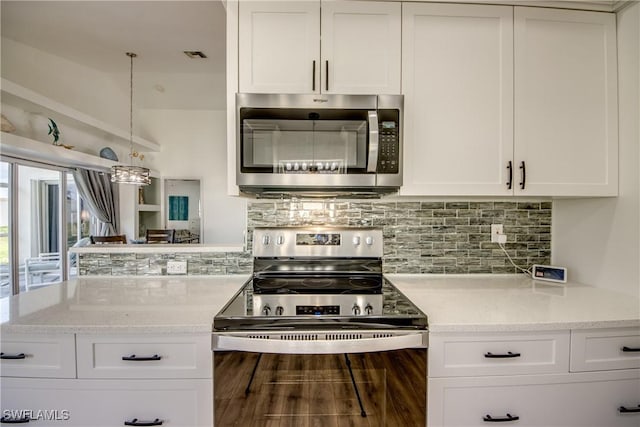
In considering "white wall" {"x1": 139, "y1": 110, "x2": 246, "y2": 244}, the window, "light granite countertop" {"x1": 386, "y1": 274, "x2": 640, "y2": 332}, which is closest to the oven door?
"light granite countertop" {"x1": 386, "y1": 274, "x2": 640, "y2": 332}

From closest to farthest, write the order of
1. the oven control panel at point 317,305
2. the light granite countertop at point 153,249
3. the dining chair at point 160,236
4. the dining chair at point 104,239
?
the oven control panel at point 317,305, the light granite countertop at point 153,249, the dining chair at point 104,239, the dining chair at point 160,236

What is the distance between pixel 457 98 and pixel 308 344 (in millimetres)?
1256

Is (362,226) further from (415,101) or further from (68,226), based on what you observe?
(68,226)

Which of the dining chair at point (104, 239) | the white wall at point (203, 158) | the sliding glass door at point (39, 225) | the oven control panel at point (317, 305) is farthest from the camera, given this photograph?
the white wall at point (203, 158)

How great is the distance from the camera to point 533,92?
1435 millimetres

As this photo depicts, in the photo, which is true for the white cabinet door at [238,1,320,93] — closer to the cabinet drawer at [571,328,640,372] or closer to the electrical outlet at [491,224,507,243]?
the electrical outlet at [491,224,507,243]

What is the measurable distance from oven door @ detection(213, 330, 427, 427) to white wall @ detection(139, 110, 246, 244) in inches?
167

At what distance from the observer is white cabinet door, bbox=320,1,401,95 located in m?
1.40

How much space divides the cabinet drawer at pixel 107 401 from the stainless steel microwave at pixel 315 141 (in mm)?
826

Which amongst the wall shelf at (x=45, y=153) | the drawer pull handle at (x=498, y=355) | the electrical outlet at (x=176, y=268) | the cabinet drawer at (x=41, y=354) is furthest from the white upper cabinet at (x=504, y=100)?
the wall shelf at (x=45, y=153)

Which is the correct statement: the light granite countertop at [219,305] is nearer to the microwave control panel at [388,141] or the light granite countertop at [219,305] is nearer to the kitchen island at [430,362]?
the kitchen island at [430,362]

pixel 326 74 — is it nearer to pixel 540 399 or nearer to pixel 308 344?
pixel 308 344

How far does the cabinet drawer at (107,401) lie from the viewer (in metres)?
1.04

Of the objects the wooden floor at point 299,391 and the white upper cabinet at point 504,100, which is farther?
the white upper cabinet at point 504,100
